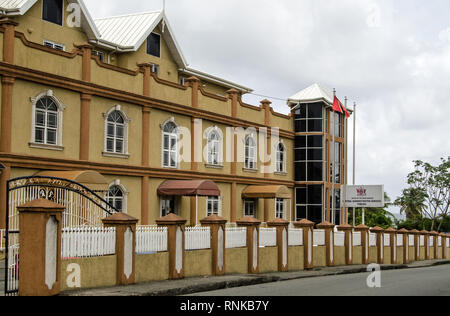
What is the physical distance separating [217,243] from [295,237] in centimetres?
542

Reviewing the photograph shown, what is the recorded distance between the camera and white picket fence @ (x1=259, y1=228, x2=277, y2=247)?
865 inches

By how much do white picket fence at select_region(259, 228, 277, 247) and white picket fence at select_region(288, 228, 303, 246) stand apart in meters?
1.04

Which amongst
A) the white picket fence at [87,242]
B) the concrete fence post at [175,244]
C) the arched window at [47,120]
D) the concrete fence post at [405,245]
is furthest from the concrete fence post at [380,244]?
the white picket fence at [87,242]

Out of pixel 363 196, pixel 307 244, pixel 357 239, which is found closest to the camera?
pixel 307 244

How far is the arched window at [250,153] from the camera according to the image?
120 feet

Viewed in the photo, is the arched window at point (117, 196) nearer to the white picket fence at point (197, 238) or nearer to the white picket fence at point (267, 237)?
the white picket fence at point (267, 237)

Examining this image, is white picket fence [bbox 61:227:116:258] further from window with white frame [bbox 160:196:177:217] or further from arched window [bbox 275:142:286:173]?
arched window [bbox 275:142:286:173]

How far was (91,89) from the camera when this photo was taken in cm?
2633

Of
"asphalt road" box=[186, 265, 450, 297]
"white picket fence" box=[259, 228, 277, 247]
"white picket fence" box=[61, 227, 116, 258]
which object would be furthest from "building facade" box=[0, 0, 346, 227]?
"asphalt road" box=[186, 265, 450, 297]

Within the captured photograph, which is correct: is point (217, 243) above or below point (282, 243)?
above

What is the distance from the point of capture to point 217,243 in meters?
19.4

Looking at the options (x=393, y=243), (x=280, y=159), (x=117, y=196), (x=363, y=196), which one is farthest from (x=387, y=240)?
(x=117, y=196)

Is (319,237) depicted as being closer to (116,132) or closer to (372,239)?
(372,239)

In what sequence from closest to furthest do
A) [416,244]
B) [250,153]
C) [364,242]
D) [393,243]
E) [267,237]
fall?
[267,237], [364,242], [393,243], [250,153], [416,244]
